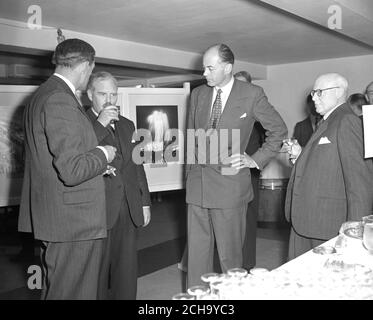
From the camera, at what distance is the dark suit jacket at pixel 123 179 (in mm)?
2172

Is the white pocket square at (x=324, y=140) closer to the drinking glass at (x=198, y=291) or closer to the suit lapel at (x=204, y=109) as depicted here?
the suit lapel at (x=204, y=109)

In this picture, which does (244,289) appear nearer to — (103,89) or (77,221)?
(77,221)

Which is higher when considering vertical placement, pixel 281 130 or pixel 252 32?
pixel 252 32

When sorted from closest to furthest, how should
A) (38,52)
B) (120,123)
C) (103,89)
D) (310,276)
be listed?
(310,276) < (103,89) < (120,123) < (38,52)

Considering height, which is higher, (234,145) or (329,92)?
(329,92)

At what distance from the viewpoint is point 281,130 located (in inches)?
94.0

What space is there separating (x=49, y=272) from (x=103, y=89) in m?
1.01

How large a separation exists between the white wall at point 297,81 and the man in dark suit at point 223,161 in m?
3.55

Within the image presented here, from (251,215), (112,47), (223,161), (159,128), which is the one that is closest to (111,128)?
(223,161)

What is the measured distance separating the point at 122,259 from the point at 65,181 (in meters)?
Result: 0.87

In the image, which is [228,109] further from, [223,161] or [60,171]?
[60,171]

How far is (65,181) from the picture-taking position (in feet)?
5.30

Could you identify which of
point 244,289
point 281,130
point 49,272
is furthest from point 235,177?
point 244,289


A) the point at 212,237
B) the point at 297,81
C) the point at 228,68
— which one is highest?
the point at 297,81
